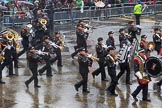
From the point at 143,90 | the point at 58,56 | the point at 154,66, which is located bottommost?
the point at 143,90

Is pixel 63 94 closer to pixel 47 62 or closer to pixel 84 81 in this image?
pixel 84 81

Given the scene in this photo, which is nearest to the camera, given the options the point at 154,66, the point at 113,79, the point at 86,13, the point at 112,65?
the point at 154,66

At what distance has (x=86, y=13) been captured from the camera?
1268 inches

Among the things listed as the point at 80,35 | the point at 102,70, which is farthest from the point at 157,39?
the point at 102,70

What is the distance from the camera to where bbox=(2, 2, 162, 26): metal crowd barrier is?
28.7 m

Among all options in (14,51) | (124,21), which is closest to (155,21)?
(124,21)

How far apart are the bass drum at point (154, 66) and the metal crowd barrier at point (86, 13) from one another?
14798 mm

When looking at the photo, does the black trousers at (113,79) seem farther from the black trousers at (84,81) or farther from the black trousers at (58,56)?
the black trousers at (58,56)

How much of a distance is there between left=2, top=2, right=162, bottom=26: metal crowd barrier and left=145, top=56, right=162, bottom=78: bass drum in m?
14.8

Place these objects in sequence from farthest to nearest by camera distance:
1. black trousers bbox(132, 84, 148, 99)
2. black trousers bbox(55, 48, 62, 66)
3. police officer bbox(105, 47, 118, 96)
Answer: black trousers bbox(55, 48, 62, 66) < police officer bbox(105, 47, 118, 96) < black trousers bbox(132, 84, 148, 99)

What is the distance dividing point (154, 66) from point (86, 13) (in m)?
17.3

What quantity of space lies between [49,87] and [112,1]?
19.0 m

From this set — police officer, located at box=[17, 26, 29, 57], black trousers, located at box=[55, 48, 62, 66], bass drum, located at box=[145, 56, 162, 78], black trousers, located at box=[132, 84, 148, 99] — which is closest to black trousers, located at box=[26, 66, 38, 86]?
black trousers, located at box=[55, 48, 62, 66]

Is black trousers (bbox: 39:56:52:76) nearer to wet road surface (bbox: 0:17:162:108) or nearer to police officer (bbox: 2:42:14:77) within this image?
wet road surface (bbox: 0:17:162:108)
